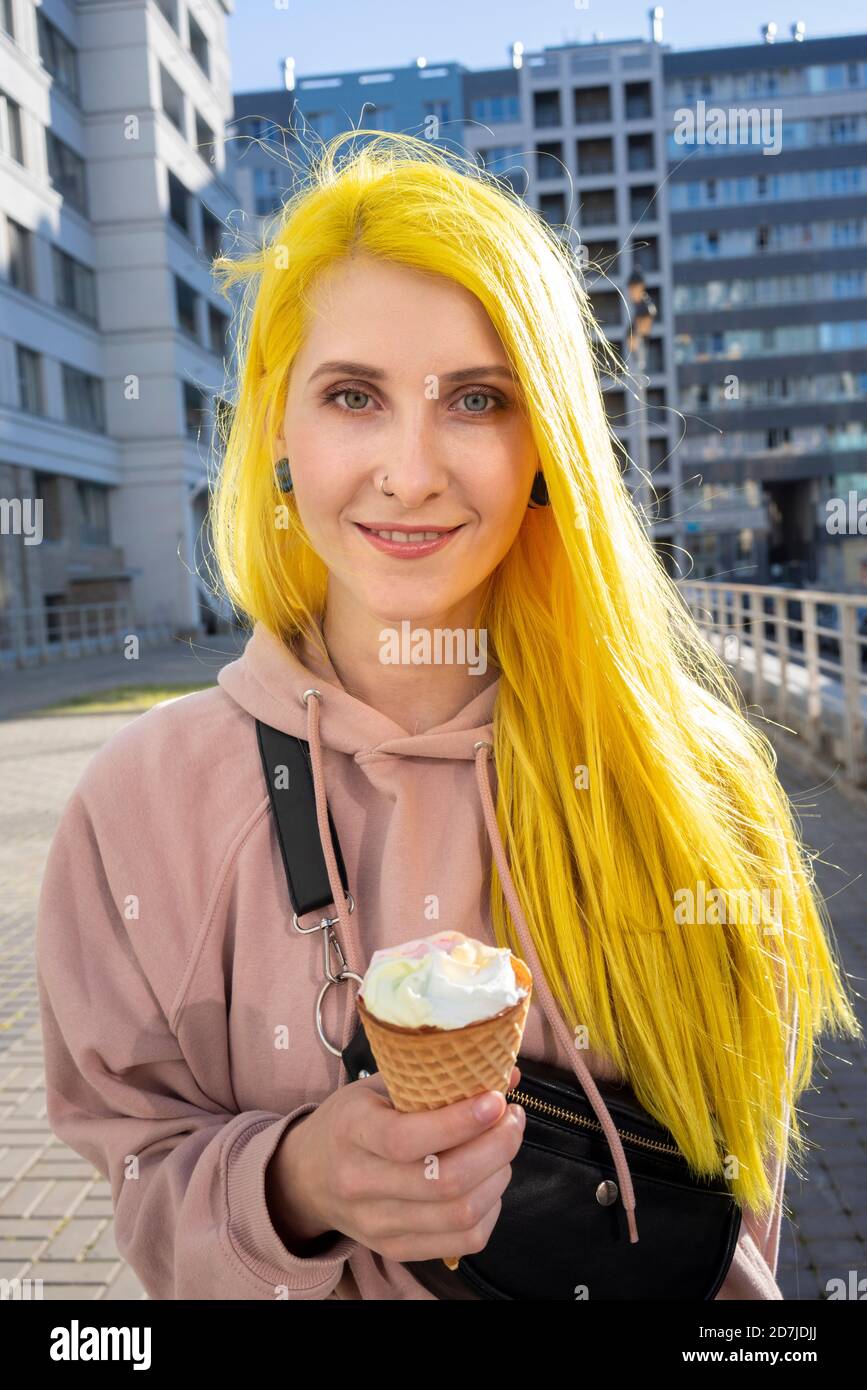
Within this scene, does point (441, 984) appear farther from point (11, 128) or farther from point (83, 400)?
point (83, 400)

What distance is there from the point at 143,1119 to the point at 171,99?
48.7 m

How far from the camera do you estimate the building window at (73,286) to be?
125ft

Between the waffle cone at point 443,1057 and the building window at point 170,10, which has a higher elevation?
the building window at point 170,10

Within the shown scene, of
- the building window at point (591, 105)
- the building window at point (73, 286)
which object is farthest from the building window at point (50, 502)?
the building window at point (591, 105)

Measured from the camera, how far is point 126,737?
1.83 meters

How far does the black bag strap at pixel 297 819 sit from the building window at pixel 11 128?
1437 inches

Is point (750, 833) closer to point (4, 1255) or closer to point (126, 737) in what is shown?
point (126, 737)

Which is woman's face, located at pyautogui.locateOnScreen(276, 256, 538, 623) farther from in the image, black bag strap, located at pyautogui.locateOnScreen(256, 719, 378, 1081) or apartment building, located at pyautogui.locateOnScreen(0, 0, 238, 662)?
apartment building, located at pyautogui.locateOnScreen(0, 0, 238, 662)

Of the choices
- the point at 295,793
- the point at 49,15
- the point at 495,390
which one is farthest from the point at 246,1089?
the point at 49,15

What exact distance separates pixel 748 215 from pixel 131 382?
7735cm

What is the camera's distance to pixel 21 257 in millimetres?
35469

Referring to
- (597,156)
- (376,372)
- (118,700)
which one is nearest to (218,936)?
(376,372)

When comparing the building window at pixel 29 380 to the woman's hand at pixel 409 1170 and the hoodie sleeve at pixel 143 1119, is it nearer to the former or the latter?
the hoodie sleeve at pixel 143 1119

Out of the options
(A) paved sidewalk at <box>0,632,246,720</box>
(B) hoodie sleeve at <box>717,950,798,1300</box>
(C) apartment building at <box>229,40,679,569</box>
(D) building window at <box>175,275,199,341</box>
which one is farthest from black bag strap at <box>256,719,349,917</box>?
(C) apartment building at <box>229,40,679,569</box>
